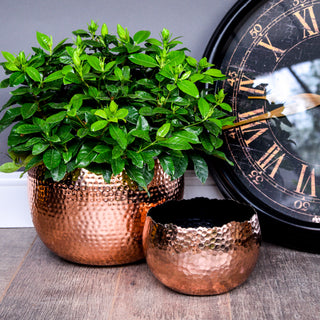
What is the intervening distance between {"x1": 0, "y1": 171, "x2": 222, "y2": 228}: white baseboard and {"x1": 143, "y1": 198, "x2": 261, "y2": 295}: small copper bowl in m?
0.45

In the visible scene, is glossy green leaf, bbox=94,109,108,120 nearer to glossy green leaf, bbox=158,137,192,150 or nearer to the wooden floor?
glossy green leaf, bbox=158,137,192,150

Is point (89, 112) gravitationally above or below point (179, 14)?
below

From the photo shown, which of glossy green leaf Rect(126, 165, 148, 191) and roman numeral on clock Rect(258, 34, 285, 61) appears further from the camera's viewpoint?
roman numeral on clock Rect(258, 34, 285, 61)

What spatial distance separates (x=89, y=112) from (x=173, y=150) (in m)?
0.24

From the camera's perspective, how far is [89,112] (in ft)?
3.40

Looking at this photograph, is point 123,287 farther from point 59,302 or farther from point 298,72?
point 298,72

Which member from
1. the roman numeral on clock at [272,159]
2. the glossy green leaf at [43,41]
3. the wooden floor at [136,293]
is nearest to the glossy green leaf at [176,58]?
the glossy green leaf at [43,41]

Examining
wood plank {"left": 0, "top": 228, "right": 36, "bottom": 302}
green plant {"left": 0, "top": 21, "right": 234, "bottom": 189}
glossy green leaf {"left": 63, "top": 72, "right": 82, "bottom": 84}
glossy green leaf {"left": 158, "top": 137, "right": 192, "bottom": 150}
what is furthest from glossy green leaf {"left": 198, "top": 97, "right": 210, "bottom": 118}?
wood plank {"left": 0, "top": 228, "right": 36, "bottom": 302}

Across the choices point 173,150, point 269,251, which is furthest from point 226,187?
point 173,150

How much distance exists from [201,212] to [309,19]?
709mm

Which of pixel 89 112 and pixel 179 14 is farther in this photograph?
pixel 179 14

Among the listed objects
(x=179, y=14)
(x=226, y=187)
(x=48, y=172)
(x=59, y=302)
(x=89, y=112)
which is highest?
(x=179, y=14)

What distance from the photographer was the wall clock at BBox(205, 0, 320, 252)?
1.34 meters

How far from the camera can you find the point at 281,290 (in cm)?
110
